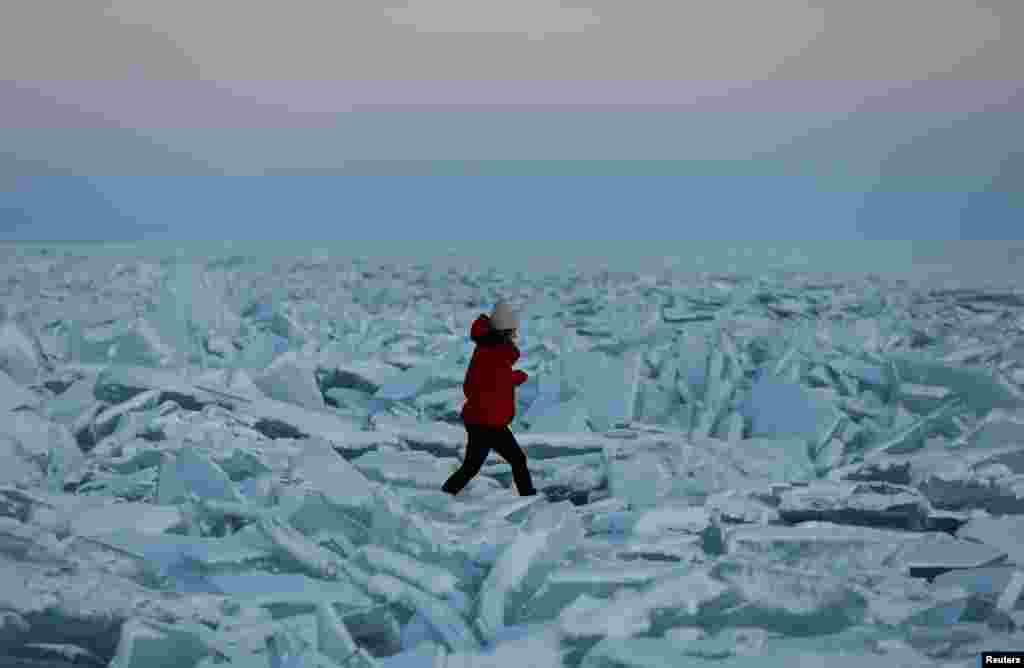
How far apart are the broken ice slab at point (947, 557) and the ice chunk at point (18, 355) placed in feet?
14.8

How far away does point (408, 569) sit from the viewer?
9.30 feet

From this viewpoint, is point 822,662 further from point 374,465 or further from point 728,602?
point 374,465

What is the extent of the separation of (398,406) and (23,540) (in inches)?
104

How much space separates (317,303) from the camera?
1004 cm

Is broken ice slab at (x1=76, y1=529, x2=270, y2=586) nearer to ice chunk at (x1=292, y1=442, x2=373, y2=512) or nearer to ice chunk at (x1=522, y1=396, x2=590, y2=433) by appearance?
ice chunk at (x1=292, y1=442, x2=373, y2=512)

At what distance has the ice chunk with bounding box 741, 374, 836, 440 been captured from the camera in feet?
15.7

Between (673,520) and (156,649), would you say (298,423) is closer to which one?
(673,520)

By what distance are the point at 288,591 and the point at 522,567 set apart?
67 centimetres

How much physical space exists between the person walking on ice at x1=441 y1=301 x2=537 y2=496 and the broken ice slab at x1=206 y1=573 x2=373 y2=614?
3.70 ft


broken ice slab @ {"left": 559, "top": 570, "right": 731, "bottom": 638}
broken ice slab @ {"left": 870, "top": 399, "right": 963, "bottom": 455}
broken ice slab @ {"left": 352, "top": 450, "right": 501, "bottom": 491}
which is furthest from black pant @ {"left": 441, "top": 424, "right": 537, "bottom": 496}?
broken ice slab @ {"left": 870, "top": 399, "right": 963, "bottom": 455}

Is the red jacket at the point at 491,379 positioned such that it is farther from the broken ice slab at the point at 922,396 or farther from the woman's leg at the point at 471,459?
the broken ice slab at the point at 922,396

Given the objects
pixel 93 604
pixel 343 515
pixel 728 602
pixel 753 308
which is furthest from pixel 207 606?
pixel 753 308

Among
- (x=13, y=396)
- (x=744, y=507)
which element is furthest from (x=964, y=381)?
(x=13, y=396)

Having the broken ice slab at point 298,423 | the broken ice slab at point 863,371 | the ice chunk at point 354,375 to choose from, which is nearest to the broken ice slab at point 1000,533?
the broken ice slab at point 863,371
